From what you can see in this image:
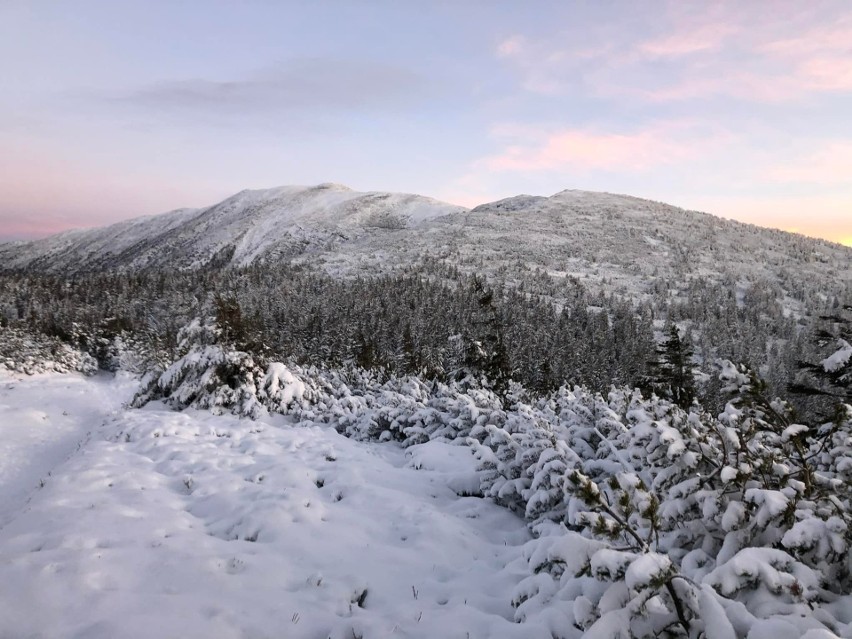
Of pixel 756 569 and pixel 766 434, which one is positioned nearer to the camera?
pixel 756 569

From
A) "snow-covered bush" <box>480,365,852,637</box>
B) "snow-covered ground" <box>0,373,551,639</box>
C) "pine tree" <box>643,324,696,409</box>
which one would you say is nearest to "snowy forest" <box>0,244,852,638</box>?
A: "snow-covered bush" <box>480,365,852,637</box>

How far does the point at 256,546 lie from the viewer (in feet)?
17.9

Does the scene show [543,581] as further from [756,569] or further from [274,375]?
[274,375]

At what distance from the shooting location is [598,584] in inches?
125

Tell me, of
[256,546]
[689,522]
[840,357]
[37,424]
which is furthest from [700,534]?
[37,424]

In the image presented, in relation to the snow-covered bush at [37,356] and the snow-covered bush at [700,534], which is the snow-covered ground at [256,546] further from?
the snow-covered bush at [37,356]

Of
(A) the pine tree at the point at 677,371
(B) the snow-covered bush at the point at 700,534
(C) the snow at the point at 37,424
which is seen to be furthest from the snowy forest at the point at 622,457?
(C) the snow at the point at 37,424

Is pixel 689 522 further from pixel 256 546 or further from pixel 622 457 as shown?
pixel 256 546

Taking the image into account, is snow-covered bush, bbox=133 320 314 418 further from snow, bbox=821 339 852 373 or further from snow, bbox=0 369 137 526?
snow, bbox=821 339 852 373

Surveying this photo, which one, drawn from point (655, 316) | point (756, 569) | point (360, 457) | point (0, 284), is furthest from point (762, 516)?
point (0, 284)

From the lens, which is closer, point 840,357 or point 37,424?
point 840,357

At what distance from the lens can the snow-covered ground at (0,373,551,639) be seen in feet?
13.4

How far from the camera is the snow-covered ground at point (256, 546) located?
13.4 feet

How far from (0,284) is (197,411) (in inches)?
5693
